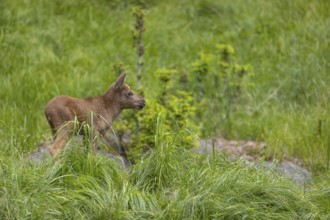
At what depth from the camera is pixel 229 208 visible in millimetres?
6797

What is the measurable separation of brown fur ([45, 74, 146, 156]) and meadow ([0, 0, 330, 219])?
343 mm

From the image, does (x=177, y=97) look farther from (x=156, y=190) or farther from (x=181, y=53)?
(x=156, y=190)

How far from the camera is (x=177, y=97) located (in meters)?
10.9

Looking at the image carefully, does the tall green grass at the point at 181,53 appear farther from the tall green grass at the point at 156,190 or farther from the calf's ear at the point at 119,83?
the tall green grass at the point at 156,190

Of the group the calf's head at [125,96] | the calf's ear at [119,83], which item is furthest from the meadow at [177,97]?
the calf's ear at [119,83]

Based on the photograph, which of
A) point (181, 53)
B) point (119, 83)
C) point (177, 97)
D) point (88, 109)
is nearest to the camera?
point (88, 109)

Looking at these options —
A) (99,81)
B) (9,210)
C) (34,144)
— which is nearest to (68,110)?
(34,144)

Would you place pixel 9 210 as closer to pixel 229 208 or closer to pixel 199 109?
pixel 229 208

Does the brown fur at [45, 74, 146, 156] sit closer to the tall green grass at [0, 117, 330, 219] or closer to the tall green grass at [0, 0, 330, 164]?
the tall green grass at [0, 117, 330, 219]

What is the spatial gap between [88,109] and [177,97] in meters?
2.26

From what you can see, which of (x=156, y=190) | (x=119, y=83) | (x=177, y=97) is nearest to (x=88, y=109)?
(x=119, y=83)

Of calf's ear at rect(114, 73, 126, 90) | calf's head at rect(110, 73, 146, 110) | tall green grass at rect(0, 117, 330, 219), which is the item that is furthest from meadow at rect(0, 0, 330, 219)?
calf's ear at rect(114, 73, 126, 90)

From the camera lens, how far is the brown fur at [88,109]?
319 inches

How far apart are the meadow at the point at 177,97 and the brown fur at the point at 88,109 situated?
343 mm
